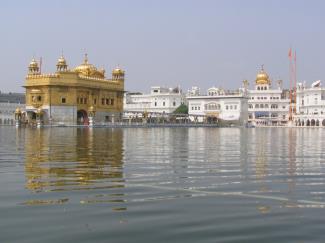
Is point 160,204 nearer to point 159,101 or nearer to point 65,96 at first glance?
point 65,96

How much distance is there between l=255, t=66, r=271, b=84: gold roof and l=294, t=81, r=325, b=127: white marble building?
22.1 ft

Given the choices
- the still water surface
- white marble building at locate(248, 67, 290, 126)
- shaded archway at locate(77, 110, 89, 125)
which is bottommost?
the still water surface

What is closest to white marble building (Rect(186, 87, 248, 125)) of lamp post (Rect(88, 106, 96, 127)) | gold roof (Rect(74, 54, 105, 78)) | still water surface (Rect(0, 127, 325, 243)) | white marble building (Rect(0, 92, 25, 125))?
gold roof (Rect(74, 54, 105, 78))

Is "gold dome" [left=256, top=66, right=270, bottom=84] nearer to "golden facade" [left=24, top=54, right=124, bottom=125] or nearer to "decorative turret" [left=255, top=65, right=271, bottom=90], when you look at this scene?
"decorative turret" [left=255, top=65, right=271, bottom=90]

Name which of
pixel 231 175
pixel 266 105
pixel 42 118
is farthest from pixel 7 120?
pixel 231 175

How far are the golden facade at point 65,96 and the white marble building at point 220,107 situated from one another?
25870 millimetres

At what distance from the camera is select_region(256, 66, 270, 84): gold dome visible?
104625mm

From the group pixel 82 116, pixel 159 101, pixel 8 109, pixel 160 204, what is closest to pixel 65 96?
pixel 82 116

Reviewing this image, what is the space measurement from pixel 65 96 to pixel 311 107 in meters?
49.7

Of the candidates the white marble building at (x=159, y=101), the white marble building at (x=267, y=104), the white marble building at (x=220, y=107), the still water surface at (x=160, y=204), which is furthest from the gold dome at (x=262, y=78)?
the still water surface at (x=160, y=204)

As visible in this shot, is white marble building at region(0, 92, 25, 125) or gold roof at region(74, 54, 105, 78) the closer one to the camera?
gold roof at region(74, 54, 105, 78)

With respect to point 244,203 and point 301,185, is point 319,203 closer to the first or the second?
point 244,203

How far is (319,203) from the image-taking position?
715cm

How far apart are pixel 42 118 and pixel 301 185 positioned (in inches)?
2289
